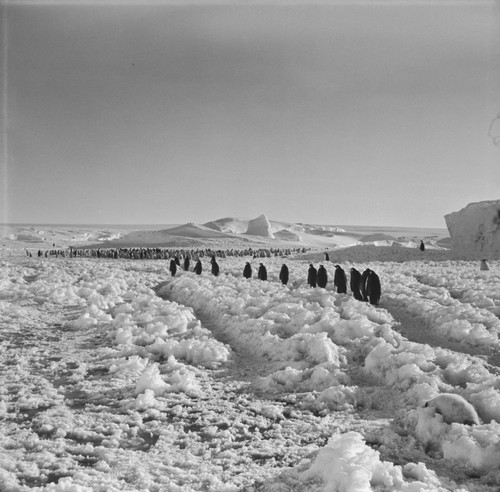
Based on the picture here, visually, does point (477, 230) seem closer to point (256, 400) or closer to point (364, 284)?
point (364, 284)

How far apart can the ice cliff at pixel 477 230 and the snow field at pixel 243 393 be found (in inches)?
996

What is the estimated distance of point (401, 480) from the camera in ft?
12.4

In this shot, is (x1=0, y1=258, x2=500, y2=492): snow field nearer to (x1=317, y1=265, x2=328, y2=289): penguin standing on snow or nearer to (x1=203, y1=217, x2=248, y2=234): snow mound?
(x1=317, y1=265, x2=328, y2=289): penguin standing on snow

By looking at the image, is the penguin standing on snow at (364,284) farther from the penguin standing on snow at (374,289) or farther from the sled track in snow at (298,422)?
the sled track in snow at (298,422)

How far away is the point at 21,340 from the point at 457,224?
3626cm

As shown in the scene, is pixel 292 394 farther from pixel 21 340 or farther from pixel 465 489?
pixel 21 340

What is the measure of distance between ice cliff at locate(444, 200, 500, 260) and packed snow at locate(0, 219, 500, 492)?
25.8m

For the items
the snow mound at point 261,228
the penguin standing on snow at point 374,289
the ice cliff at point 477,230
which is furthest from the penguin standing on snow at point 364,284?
the snow mound at point 261,228

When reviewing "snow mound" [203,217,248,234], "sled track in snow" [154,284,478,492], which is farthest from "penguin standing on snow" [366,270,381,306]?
"snow mound" [203,217,248,234]

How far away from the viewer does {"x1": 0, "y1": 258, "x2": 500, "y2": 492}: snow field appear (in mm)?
4195

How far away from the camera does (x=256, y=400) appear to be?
6465 millimetres

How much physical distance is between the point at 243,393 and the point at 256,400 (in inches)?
15.3

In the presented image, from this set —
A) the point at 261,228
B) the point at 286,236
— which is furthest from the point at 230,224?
the point at 261,228

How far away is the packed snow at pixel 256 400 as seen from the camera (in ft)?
13.8
